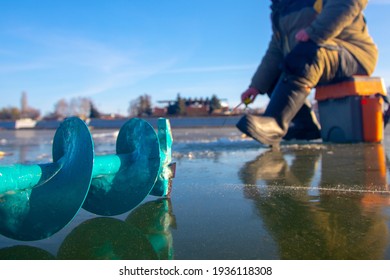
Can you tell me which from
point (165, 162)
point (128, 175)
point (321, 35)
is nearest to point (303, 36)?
point (321, 35)

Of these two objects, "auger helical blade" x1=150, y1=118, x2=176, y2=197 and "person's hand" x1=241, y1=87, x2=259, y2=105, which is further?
"person's hand" x1=241, y1=87, x2=259, y2=105

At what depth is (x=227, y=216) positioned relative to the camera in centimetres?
151

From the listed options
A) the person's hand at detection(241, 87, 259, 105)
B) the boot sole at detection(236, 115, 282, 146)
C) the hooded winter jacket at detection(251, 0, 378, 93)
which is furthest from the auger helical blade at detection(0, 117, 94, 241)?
the person's hand at detection(241, 87, 259, 105)

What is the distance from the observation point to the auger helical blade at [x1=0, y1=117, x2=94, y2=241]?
1205mm

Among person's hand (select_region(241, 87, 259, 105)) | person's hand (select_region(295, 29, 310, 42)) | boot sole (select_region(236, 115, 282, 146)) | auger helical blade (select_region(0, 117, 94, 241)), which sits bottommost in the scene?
auger helical blade (select_region(0, 117, 94, 241))

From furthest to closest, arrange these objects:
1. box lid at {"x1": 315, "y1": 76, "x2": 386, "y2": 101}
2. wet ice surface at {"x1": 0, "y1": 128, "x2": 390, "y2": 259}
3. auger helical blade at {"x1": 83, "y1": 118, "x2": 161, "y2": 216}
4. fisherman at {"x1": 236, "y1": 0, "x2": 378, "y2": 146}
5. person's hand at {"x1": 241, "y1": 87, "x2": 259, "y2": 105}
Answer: person's hand at {"x1": 241, "y1": 87, "x2": 259, "y2": 105}
box lid at {"x1": 315, "y1": 76, "x2": 386, "y2": 101}
fisherman at {"x1": 236, "y1": 0, "x2": 378, "y2": 146}
auger helical blade at {"x1": 83, "y1": 118, "x2": 161, "y2": 216}
wet ice surface at {"x1": 0, "y1": 128, "x2": 390, "y2": 259}

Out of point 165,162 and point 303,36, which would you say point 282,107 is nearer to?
point 303,36

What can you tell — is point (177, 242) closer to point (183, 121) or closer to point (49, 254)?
point (49, 254)

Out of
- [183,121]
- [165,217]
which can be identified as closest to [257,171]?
[165,217]

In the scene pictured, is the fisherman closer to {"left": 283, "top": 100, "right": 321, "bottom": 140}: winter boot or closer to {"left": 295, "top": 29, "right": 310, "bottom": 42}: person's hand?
{"left": 295, "top": 29, "right": 310, "bottom": 42}: person's hand

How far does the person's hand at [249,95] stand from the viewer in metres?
5.14

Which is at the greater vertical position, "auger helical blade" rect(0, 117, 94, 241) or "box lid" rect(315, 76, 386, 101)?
"box lid" rect(315, 76, 386, 101)

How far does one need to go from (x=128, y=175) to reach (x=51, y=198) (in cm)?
44

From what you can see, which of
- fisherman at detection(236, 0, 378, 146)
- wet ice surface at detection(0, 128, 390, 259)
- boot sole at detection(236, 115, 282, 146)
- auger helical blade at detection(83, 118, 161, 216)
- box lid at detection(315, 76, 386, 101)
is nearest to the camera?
wet ice surface at detection(0, 128, 390, 259)
